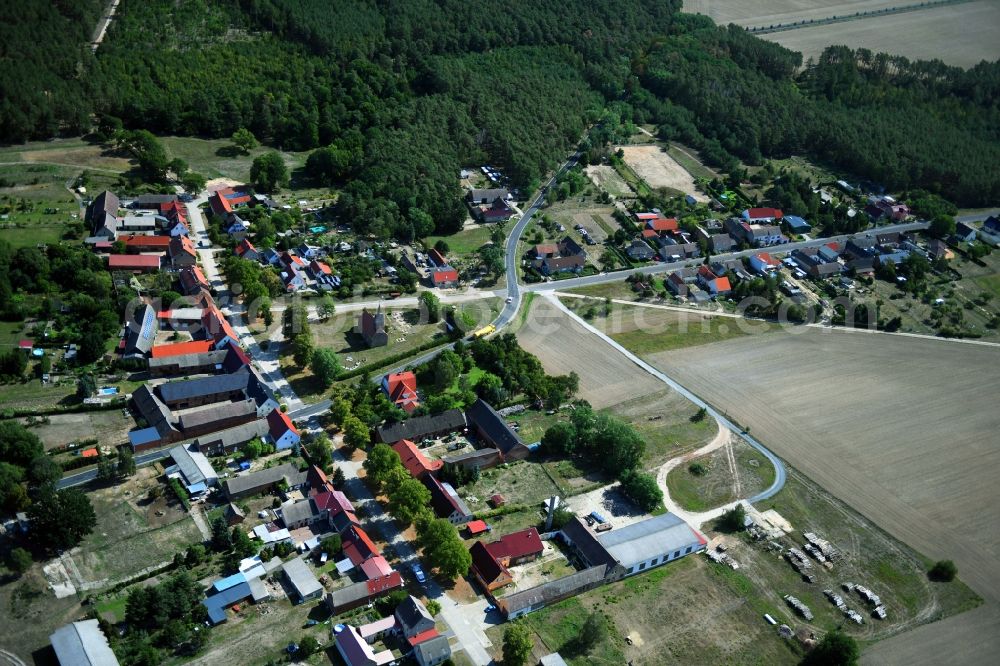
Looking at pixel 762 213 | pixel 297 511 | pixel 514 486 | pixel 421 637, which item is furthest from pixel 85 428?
pixel 762 213

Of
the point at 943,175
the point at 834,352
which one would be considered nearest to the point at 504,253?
the point at 834,352

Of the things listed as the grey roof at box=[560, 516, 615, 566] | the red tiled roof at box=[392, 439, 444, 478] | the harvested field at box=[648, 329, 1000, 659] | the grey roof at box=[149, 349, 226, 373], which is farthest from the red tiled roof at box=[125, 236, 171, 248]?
the grey roof at box=[560, 516, 615, 566]

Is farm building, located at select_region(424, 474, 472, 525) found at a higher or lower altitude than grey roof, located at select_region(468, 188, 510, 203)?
lower

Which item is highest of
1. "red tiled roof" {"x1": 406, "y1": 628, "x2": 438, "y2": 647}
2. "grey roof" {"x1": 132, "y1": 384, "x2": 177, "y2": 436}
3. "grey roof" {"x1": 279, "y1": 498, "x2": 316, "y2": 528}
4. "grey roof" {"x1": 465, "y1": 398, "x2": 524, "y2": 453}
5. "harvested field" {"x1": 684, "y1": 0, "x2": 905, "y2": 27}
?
"harvested field" {"x1": 684, "y1": 0, "x2": 905, "y2": 27}

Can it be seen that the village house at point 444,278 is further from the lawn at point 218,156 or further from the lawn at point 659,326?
the lawn at point 218,156

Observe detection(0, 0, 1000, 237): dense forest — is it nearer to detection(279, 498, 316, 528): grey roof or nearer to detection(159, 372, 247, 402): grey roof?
detection(159, 372, 247, 402): grey roof

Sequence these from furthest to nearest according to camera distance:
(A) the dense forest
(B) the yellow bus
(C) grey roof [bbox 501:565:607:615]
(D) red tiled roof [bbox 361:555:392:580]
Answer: (A) the dense forest
(B) the yellow bus
(D) red tiled roof [bbox 361:555:392:580]
(C) grey roof [bbox 501:565:607:615]
